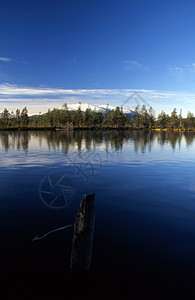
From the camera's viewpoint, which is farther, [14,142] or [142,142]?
[142,142]

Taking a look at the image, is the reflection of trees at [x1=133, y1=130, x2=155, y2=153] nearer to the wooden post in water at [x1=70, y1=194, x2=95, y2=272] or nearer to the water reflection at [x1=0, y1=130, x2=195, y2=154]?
the water reflection at [x1=0, y1=130, x2=195, y2=154]

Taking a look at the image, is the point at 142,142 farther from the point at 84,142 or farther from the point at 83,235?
the point at 83,235

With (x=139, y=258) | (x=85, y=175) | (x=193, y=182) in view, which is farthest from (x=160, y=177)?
(x=139, y=258)

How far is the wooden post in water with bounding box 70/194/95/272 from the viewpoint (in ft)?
22.3

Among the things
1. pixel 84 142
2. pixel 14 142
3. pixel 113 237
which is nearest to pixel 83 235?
pixel 113 237

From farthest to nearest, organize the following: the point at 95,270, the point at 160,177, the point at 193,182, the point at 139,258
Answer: the point at 160,177 < the point at 193,182 < the point at 139,258 < the point at 95,270

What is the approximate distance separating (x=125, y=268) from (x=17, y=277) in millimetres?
3809

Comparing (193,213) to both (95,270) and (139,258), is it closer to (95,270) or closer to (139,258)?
(139,258)

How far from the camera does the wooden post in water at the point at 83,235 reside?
679 cm

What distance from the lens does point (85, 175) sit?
22.6 m

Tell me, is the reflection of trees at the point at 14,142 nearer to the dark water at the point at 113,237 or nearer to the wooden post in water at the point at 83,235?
the dark water at the point at 113,237

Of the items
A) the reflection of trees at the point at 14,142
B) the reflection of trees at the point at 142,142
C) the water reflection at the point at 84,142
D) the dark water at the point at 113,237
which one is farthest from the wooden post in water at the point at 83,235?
the reflection of trees at the point at 14,142

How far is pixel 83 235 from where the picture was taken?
267 inches

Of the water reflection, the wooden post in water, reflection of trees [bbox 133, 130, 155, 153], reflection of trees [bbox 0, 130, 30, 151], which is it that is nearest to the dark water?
the wooden post in water
